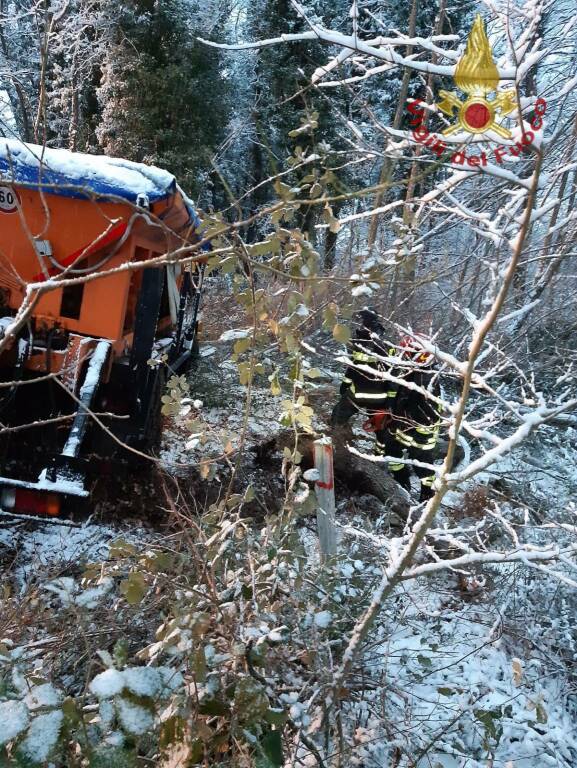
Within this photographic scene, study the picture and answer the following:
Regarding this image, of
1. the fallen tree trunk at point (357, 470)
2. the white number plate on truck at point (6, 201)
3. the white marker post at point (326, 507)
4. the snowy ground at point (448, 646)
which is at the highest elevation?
the white number plate on truck at point (6, 201)

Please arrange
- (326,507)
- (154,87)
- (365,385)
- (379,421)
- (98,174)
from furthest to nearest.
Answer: (154,87)
(365,385)
(379,421)
(98,174)
(326,507)

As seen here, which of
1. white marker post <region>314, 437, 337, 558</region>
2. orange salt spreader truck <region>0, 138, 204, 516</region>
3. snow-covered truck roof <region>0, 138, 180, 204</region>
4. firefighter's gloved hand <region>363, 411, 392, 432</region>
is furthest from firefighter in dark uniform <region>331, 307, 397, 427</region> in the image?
snow-covered truck roof <region>0, 138, 180, 204</region>

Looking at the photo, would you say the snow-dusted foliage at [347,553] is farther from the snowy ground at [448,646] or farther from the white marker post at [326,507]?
the white marker post at [326,507]

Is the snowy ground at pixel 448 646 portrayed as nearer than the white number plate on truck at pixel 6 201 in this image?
Yes

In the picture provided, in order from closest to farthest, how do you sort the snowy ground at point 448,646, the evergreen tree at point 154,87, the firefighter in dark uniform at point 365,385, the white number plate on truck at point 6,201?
the snowy ground at point 448,646 → the white number plate on truck at point 6,201 → the firefighter in dark uniform at point 365,385 → the evergreen tree at point 154,87

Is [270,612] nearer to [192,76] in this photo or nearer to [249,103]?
[192,76]

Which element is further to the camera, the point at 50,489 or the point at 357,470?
the point at 357,470

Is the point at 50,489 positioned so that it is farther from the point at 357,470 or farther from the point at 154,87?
the point at 154,87

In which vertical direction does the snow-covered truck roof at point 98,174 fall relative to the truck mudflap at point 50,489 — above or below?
above

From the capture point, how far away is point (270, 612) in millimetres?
2242

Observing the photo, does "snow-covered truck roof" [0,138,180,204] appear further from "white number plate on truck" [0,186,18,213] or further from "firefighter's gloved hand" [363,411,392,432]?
"firefighter's gloved hand" [363,411,392,432]

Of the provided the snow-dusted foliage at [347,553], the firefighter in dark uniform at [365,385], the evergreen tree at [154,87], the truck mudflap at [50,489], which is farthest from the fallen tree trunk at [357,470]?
the evergreen tree at [154,87]

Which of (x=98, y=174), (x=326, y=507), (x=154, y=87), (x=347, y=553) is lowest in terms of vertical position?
(x=347, y=553)

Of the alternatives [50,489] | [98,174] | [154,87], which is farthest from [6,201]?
[154,87]
